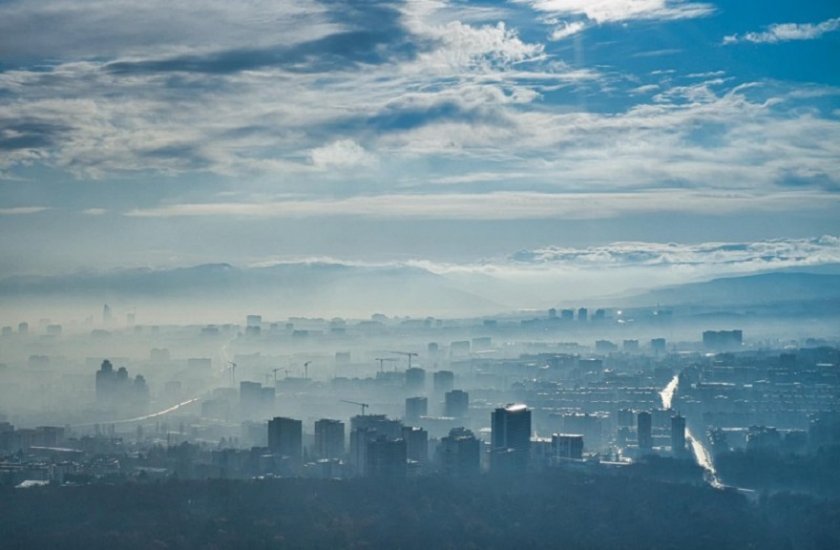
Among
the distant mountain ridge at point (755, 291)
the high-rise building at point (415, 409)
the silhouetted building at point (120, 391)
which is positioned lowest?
the high-rise building at point (415, 409)

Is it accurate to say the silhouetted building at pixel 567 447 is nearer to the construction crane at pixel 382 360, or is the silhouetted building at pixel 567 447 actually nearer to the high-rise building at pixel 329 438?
the high-rise building at pixel 329 438

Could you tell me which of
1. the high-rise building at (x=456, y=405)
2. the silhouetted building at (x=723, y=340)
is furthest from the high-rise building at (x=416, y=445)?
the silhouetted building at (x=723, y=340)

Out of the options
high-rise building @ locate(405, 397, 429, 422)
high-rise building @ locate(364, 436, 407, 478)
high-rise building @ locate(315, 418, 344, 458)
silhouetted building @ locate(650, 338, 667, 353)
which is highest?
silhouetted building @ locate(650, 338, 667, 353)

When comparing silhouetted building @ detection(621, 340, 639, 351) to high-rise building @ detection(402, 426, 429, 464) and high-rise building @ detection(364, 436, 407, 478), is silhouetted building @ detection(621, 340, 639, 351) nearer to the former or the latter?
high-rise building @ detection(402, 426, 429, 464)

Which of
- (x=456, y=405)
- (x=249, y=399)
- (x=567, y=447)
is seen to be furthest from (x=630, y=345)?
(x=567, y=447)

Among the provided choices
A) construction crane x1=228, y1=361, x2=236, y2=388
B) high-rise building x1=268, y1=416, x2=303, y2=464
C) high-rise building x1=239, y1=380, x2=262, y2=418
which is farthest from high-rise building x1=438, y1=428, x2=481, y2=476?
construction crane x1=228, y1=361, x2=236, y2=388
